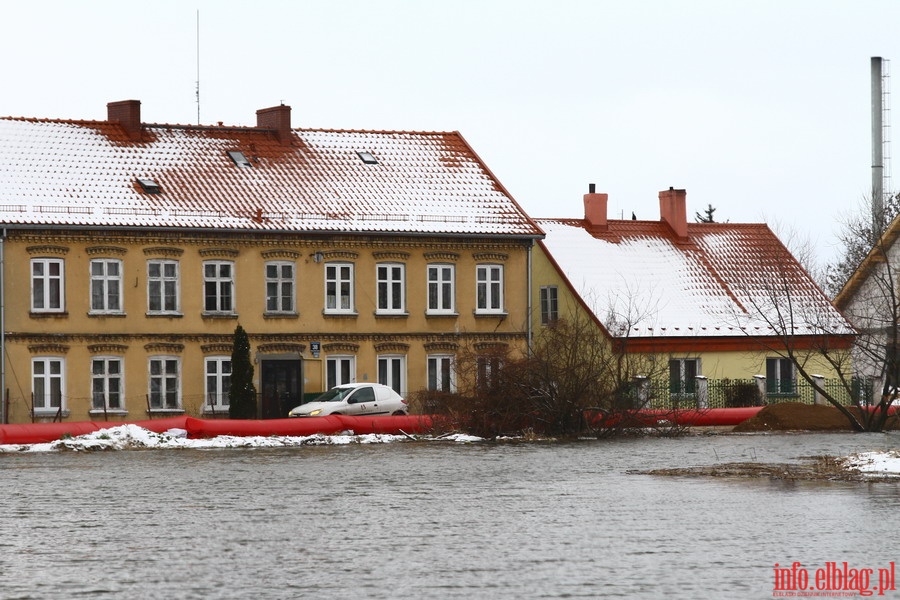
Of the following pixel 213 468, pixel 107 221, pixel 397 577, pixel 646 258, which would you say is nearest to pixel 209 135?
pixel 107 221

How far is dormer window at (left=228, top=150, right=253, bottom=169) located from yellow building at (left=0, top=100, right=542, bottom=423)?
3.3 inches

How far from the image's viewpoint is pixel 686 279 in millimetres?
54938

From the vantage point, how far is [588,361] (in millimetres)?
39500

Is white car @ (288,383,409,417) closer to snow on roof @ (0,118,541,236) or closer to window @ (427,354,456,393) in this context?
window @ (427,354,456,393)

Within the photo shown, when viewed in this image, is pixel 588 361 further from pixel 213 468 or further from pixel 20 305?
pixel 20 305

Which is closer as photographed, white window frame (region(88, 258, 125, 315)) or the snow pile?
the snow pile

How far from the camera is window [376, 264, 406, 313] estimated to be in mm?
48719

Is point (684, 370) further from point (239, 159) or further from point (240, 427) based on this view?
point (240, 427)

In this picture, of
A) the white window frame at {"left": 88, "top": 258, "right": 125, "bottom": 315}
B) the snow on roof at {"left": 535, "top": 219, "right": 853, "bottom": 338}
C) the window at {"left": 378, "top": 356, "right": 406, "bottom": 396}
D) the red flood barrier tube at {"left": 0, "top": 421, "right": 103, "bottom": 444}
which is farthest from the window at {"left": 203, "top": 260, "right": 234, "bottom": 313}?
the snow on roof at {"left": 535, "top": 219, "right": 853, "bottom": 338}

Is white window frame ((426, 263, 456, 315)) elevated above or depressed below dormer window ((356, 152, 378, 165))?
below

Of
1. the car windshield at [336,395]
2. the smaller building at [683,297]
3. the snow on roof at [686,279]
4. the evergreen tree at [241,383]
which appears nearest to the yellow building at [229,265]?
the evergreen tree at [241,383]

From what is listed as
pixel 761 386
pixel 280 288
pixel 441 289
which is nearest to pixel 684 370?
pixel 761 386

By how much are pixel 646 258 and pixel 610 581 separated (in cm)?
4248

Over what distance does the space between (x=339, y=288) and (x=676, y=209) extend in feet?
51.4
